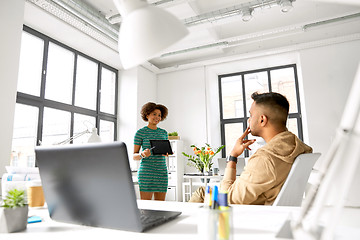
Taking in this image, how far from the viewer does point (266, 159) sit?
3.96 ft

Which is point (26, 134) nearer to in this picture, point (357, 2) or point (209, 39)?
point (209, 39)

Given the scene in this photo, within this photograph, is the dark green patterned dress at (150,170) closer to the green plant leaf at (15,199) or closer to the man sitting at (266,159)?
the man sitting at (266,159)

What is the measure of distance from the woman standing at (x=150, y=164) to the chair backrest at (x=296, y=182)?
5.39 ft

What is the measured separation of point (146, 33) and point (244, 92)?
5893mm

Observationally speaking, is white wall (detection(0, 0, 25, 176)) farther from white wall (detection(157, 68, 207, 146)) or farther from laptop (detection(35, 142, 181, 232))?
white wall (detection(157, 68, 207, 146))

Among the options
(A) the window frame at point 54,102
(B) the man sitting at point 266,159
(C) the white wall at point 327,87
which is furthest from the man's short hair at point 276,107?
(C) the white wall at point 327,87

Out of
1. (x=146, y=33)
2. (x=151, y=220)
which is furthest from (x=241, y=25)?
(x=151, y=220)

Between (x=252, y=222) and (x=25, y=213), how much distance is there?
26.2 inches

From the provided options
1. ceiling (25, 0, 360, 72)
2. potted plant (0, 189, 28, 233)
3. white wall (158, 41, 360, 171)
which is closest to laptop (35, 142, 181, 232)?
potted plant (0, 189, 28, 233)

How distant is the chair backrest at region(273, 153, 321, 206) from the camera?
1.13m

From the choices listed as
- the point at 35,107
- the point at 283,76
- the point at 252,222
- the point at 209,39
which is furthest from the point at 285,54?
the point at 252,222

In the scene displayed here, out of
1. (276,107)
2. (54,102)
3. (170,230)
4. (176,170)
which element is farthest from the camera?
(176,170)

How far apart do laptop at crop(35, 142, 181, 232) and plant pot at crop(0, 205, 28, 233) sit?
0.11 metres

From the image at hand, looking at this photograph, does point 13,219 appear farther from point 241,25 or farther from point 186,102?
point 186,102
